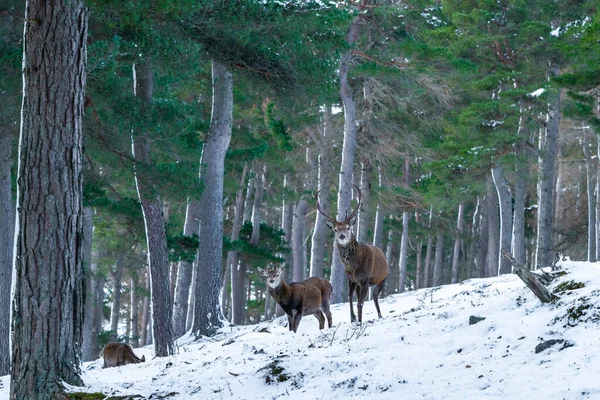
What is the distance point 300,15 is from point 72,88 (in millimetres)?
6420

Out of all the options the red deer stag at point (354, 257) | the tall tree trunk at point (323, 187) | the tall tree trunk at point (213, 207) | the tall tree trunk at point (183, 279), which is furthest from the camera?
the tall tree trunk at point (323, 187)

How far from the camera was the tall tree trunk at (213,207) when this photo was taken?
16547mm

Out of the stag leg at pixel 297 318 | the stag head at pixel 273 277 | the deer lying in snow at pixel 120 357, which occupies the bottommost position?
the deer lying in snow at pixel 120 357

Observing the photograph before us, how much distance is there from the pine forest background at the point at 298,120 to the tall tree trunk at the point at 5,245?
0.04m

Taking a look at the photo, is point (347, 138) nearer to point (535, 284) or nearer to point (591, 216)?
point (591, 216)

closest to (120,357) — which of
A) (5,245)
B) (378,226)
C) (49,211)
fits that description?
(5,245)

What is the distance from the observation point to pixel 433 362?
23.7 feet

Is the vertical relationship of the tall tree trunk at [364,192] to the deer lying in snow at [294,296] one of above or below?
above

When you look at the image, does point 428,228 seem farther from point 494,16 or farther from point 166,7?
point 166,7

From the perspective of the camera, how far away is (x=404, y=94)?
74.0 ft

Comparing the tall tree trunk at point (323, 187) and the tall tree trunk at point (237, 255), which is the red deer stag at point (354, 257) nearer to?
the tall tree trunk at point (323, 187)

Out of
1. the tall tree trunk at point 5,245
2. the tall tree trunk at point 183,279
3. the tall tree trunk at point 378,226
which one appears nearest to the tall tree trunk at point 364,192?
the tall tree trunk at point 378,226

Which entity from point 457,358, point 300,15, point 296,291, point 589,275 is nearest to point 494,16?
point 300,15

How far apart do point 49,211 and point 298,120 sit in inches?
670
